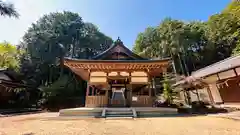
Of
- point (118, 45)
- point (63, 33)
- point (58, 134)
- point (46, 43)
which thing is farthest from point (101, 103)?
point (63, 33)

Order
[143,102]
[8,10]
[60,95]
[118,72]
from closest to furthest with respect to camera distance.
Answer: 1. [8,10]
2. [143,102]
3. [118,72]
4. [60,95]

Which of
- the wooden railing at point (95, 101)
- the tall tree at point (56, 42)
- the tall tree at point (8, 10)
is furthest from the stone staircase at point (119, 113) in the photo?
the tall tree at point (56, 42)

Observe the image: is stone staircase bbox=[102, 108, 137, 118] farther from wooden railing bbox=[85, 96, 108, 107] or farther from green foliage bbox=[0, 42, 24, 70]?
green foliage bbox=[0, 42, 24, 70]

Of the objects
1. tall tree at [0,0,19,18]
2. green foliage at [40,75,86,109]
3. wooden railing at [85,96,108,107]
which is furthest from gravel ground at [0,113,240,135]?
green foliage at [40,75,86,109]

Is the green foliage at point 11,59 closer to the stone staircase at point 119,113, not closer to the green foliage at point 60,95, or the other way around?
the green foliage at point 60,95

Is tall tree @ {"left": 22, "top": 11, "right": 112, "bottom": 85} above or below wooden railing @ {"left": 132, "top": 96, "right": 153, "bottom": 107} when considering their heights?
above

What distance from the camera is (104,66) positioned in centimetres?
978

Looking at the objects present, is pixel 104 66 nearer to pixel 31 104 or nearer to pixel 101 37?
pixel 31 104

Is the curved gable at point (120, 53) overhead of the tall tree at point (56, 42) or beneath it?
beneath

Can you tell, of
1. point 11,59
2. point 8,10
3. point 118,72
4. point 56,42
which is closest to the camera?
point 8,10

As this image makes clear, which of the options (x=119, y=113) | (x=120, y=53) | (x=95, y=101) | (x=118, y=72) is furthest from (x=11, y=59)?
(x=119, y=113)

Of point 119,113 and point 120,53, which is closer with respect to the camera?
point 119,113

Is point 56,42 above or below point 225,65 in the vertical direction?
above

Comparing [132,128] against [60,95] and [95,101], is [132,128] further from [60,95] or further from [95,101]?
[60,95]
